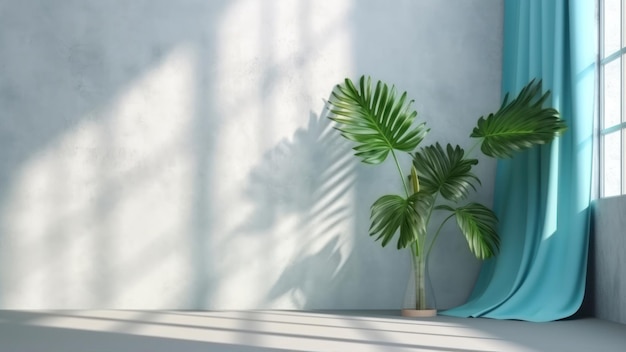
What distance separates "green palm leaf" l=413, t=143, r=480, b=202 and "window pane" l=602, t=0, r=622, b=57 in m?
0.89

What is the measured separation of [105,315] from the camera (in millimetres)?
4363

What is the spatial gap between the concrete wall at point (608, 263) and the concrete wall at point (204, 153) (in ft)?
2.67

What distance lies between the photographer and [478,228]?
4594 millimetres

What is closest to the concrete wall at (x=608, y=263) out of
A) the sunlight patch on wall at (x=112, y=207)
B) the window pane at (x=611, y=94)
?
the window pane at (x=611, y=94)

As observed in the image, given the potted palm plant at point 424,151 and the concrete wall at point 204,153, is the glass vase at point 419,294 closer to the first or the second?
the potted palm plant at point 424,151

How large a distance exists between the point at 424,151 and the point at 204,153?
4.07 ft

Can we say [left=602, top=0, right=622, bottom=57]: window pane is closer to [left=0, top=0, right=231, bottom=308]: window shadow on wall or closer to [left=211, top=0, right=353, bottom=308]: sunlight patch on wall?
[left=211, top=0, right=353, bottom=308]: sunlight patch on wall

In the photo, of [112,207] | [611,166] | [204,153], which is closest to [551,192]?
[611,166]

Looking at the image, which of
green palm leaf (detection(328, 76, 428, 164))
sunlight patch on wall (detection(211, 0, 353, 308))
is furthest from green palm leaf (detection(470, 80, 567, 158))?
sunlight patch on wall (detection(211, 0, 353, 308))

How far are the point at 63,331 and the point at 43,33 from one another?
2063 millimetres

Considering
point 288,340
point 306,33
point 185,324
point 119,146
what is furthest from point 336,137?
point 288,340

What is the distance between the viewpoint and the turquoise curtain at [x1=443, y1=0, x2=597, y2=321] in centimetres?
434

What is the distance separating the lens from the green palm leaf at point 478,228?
4527 mm

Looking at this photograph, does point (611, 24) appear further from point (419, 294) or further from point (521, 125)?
point (419, 294)
